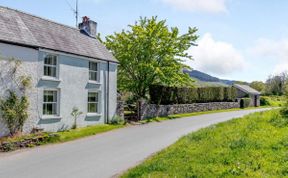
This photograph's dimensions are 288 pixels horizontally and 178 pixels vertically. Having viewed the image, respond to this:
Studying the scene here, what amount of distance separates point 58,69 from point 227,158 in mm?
14668

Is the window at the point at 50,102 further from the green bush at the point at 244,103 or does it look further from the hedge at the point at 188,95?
the green bush at the point at 244,103

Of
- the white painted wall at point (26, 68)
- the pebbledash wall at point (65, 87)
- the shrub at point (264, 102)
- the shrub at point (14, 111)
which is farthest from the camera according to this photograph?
the shrub at point (264, 102)

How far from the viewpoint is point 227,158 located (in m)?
9.55

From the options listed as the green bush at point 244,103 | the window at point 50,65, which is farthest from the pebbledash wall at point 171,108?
the window at point 50,65

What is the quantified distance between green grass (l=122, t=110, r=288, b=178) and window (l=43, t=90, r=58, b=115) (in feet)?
35.6

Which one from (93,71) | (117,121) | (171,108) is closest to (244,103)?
(171,108)

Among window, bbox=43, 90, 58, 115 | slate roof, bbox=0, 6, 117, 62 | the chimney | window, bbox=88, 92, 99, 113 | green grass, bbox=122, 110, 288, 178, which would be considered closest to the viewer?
green grass, bbox=122, 110, 288, 178

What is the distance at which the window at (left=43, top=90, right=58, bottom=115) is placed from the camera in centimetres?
2038

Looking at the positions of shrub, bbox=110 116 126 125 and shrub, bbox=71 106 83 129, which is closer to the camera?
shrub, bbox=71 106 83 129

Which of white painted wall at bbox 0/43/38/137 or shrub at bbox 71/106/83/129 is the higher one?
white painted wall at bbox 0/43/38/137

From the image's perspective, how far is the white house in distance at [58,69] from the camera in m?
19.0

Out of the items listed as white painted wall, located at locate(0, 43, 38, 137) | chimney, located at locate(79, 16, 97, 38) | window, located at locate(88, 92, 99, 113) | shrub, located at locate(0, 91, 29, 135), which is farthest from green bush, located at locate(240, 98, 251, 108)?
shrub, located at locate(0, 91, 29, 135)

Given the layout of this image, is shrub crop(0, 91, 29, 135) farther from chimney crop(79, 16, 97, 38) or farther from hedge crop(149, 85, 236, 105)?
hedge crop(149, 85, 236, 105)

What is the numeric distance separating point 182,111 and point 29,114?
2114cm
